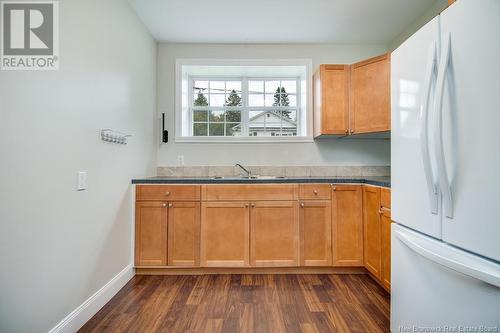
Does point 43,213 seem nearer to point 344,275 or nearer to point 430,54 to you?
point 430,54

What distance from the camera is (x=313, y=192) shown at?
8.25 ft

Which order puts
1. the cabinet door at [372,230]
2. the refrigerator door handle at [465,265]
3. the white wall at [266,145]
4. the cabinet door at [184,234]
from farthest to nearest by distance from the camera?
the white wall at [266,145] → the cabinet door at [184,234] → the cabinet door at [372,230] → the refrigerator door handle at [465,265]

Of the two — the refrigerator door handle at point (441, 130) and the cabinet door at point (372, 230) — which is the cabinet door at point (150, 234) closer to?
the cabinet door at point (372, 230)

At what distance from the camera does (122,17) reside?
7.45 feet

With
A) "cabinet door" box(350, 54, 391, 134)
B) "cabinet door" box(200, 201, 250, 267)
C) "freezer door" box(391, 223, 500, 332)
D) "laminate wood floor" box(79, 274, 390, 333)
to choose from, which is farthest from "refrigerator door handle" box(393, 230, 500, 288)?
"cabinet door" box(350, 54, 391, 134)

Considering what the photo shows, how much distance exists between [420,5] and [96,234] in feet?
11.6

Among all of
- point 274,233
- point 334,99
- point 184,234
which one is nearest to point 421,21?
point 334,99

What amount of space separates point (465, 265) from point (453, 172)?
34cm

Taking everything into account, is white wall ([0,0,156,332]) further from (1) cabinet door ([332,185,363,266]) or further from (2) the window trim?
(1) cabinet door ([332,185,363,266])

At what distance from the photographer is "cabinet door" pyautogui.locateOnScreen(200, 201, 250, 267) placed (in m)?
2.46

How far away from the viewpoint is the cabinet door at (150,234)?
8.04 ft

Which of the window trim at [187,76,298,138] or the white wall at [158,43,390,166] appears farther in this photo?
the window trim at [187,76,298,138]

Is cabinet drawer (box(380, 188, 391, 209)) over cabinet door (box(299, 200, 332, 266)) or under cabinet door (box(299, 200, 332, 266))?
over

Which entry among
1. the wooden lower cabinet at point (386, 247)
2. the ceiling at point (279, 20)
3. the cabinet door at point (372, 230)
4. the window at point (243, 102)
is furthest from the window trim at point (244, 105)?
the wooden lower cabinet at point (386, 247)
